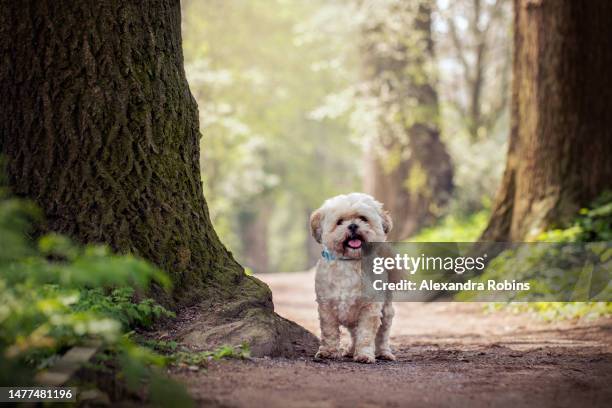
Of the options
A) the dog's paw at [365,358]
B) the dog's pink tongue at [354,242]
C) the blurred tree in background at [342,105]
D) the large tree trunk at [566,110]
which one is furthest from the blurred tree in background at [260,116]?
the dog's paw at [365,358]

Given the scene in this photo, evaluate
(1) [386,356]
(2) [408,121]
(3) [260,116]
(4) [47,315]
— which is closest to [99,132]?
(4) [47,315]

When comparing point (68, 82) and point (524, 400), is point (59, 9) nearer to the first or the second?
point (68, 82)

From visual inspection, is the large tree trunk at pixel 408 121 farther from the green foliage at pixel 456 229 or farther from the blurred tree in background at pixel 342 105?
the green foliage at pixel 456 229

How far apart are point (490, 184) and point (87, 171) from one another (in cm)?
1350

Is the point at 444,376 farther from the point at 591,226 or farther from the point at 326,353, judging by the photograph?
the point at 591,226

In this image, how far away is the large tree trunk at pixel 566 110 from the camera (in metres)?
10.3

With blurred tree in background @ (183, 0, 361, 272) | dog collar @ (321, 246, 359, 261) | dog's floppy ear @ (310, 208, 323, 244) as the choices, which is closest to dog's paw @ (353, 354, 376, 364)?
dog collar @ (321, 246, 359, 261)

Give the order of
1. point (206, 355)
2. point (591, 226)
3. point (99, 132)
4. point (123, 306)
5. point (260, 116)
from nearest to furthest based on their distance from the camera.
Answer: point (206, 355) → point (123, 306) → point (99, 132) → point (591, 226) → point (260, 116)

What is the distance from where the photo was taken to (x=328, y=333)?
6070 millimetres

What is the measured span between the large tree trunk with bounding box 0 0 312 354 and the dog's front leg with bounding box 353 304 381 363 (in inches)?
27.1

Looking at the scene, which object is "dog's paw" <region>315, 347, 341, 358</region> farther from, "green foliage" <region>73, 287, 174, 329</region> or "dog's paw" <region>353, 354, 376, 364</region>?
"green foliage" <region>73, 287, 174, 329</region>

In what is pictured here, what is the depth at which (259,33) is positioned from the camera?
32469 mm

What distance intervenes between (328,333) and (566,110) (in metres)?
6.12

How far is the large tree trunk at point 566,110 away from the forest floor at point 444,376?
2.57m
